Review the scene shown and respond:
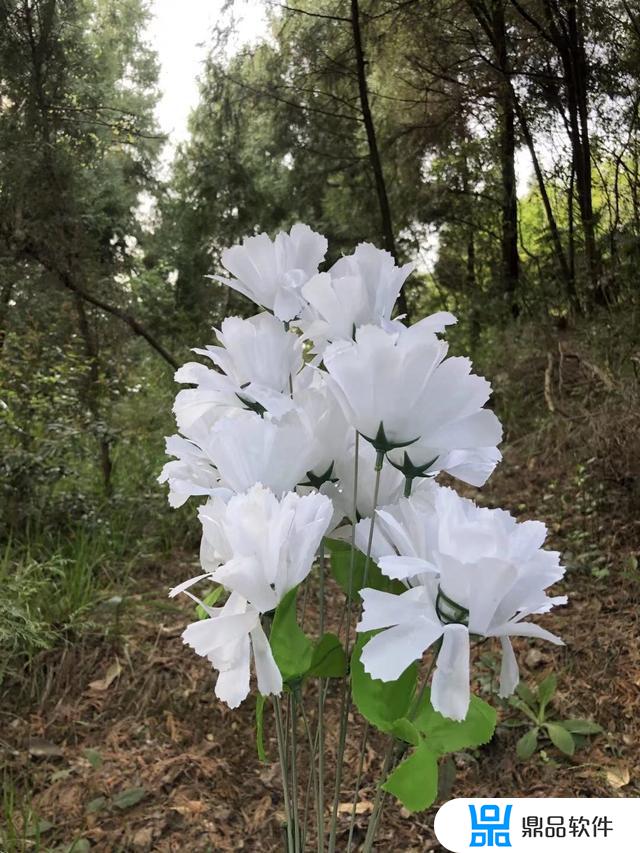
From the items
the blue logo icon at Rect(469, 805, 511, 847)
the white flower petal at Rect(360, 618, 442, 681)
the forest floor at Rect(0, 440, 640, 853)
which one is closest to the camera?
the white flower petal at Rect(360, 618, 442, 681)

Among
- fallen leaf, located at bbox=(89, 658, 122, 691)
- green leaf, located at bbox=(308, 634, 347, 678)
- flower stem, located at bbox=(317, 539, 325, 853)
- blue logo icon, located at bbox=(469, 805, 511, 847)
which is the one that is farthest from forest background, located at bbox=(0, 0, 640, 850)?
green leaf, located at bbox=(308, 634, 347, 678)

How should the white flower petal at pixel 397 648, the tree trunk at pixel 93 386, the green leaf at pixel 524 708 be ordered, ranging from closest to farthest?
the white flower petal at pixel 397 648
the green leaf at pixel 524 708
the tree trunk at pixel 93 386

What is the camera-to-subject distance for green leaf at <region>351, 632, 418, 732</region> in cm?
45

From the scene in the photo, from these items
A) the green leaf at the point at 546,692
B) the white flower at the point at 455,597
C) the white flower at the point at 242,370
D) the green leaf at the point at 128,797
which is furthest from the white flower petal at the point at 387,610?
the green leaf at the point at 546,692

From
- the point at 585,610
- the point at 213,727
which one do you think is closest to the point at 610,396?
the point at 585,610

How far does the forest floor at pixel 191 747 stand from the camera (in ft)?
4.52

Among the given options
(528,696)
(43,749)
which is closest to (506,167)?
(528,696)

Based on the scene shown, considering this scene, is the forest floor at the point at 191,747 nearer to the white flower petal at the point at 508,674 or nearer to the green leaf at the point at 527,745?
the green leaf at the point at 527,745

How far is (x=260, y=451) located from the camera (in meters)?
0.47

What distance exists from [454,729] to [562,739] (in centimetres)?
130

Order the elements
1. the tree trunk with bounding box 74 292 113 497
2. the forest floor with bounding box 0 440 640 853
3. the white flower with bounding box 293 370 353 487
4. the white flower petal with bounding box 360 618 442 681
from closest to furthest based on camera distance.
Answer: the white flower petal with bounding box 360 618 442 681, the white flower with bounding box 293 370 353 487, the forest floor with bounding box 0 440 640 853, the tree trunk with bounding box 74 292 113 497

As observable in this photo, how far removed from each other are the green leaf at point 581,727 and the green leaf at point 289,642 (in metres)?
1.40

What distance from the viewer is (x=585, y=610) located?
207 centimetres

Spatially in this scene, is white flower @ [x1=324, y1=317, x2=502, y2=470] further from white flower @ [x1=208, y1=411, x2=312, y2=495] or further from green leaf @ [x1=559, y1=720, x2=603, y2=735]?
green leaf @ [x1=559, y1=720, x2=603, y2=735]
